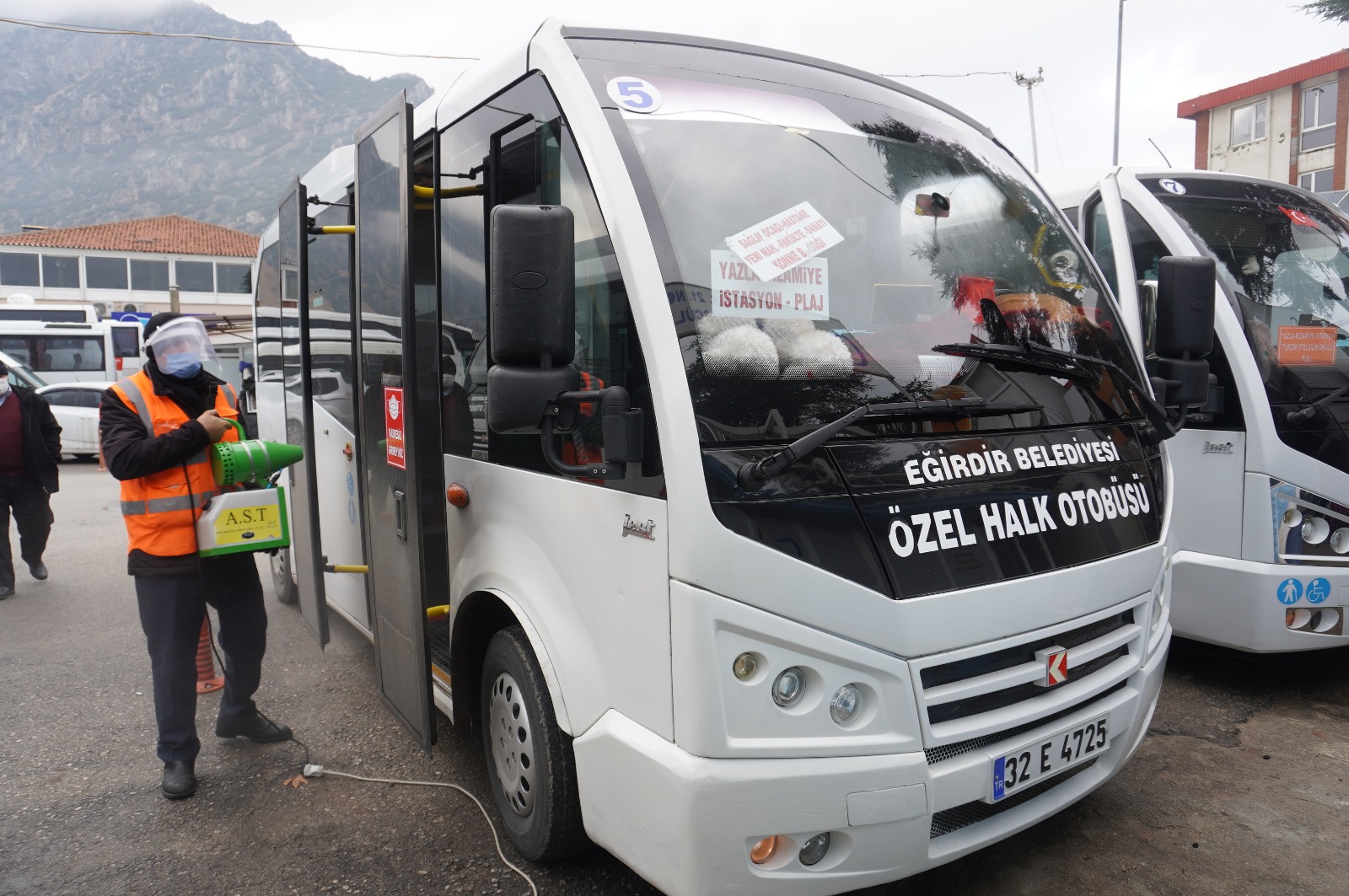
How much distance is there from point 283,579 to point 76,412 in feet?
45.2

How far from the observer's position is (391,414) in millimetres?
3574

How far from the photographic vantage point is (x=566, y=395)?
245 cm

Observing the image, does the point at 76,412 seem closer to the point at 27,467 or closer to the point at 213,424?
the point at 27,467

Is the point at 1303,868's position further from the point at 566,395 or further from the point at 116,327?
the point at 116,327

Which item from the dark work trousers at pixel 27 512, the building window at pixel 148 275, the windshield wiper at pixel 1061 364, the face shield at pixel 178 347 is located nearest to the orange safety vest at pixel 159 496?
the face shield at pixel 178 347

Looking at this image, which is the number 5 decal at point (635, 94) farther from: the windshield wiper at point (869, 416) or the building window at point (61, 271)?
the building window at point (61, 271)

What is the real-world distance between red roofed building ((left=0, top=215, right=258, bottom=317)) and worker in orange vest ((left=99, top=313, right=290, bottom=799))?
161ft

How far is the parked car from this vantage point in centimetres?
1750

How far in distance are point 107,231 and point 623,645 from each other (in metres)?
59.3

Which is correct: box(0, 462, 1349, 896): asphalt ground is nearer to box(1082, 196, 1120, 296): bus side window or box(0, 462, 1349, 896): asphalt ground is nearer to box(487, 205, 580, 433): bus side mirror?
box(487, 205, 580, 433): bus side mirror

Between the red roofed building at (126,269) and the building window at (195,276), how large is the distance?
1.8 inches

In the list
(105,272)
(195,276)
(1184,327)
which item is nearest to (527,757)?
(1184,327)

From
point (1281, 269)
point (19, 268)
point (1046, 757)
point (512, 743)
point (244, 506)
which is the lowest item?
point (512, 743)

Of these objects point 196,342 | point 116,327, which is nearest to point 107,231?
point 116,327
